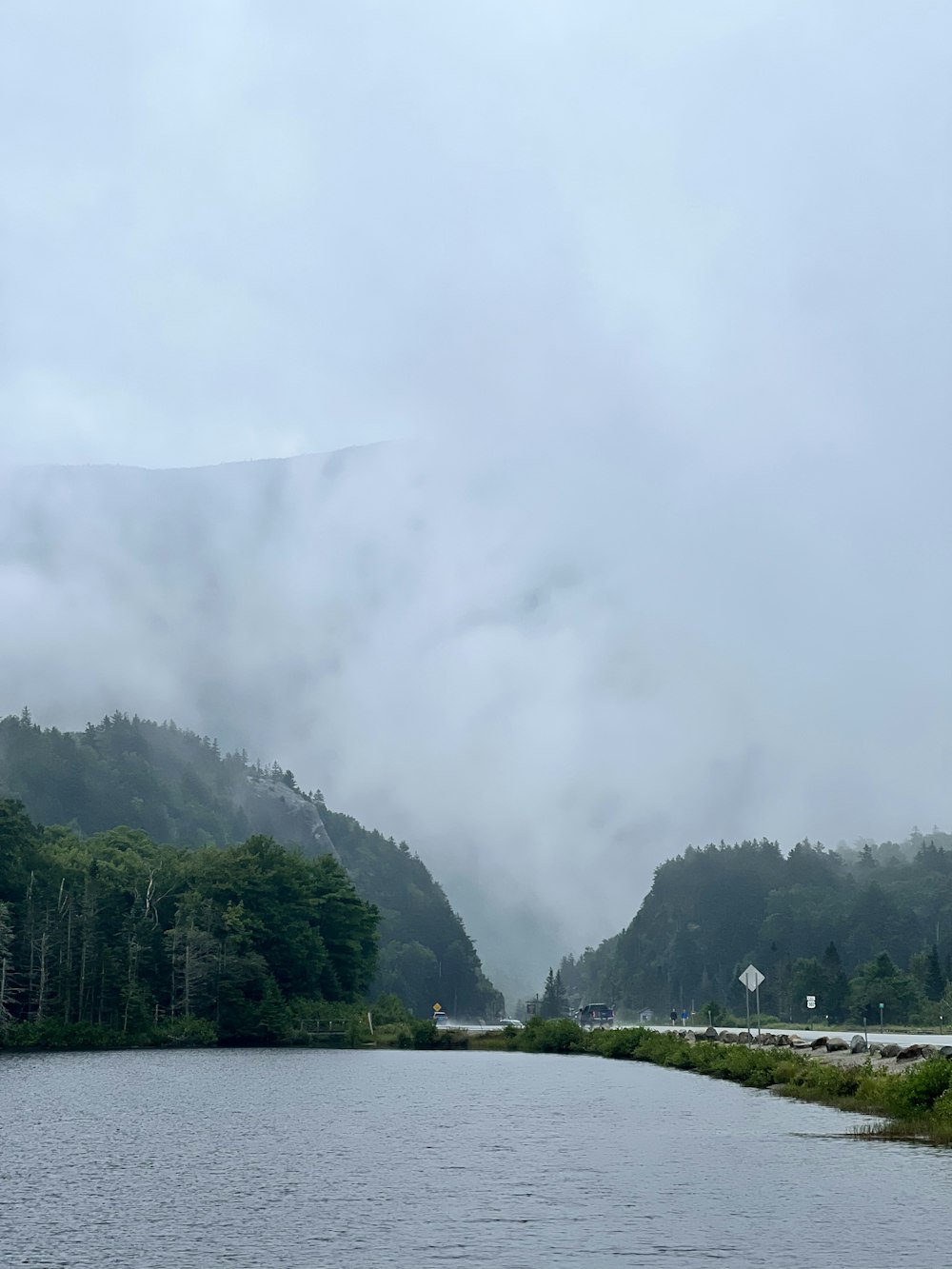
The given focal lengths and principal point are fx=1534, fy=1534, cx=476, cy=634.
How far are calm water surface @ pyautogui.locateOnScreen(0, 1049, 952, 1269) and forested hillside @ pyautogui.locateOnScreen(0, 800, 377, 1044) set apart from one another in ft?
255

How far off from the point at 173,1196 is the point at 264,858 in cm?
14477

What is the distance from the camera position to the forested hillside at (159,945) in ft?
505

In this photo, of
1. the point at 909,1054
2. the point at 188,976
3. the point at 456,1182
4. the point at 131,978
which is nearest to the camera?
the point at 456,1182

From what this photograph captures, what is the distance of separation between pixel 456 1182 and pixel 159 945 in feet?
418

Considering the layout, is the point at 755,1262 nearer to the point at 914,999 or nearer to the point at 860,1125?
the point at 860,1125

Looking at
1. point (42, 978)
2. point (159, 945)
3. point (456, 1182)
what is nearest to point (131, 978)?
point (159, 945)

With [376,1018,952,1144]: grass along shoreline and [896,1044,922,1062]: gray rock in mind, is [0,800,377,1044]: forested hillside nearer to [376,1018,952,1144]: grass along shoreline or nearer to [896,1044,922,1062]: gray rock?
[376,1018,952,1144]: grass along shoreline

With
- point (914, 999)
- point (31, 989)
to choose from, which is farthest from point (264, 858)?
point (914, 999)

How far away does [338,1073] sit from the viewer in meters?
103

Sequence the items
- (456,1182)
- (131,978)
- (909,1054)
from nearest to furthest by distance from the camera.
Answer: (456,1182), (909,1054), (131,978)

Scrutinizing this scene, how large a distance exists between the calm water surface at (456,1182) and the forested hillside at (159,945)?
7763 cm

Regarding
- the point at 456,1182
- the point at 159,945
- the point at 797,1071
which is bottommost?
the point at 456,1182

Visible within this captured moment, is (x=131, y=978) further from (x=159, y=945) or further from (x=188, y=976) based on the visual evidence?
(x=159, y=945)

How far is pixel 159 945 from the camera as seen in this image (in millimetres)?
164125
